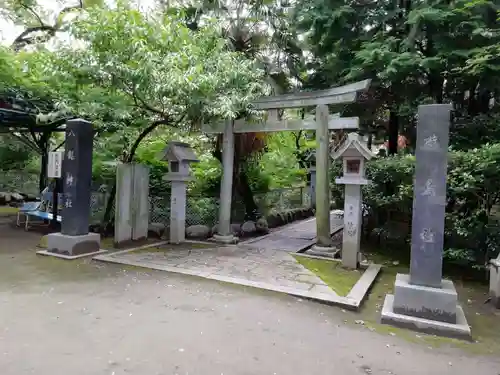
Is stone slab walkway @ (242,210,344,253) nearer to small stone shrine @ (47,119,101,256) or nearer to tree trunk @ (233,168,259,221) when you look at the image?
tree trunk @ (233,168,259,221)

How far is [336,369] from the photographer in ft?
12.0

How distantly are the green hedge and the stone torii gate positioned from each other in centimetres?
129

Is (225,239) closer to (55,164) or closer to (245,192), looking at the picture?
(245,192)

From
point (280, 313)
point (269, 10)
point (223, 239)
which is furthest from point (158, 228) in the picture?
point (269, 10)

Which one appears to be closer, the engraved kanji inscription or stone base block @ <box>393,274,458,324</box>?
stone base block @ <box>393,274,458,324</box>

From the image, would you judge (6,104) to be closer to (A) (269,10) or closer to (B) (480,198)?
(A) (269,10)

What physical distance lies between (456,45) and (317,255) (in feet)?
18.6

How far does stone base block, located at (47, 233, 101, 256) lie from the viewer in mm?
7598

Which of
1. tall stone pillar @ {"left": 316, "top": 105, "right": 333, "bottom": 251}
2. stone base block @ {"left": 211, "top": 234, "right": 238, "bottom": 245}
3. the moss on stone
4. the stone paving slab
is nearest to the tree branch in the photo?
the moss on stone

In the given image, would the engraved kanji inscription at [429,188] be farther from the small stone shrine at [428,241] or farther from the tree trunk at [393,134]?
the tree trunk at [393,134]

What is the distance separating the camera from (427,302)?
4.87m

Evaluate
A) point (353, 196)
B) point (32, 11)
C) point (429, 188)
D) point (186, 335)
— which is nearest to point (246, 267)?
point (353, 196)

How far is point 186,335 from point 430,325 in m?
3.16

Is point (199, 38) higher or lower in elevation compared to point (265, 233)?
higher
